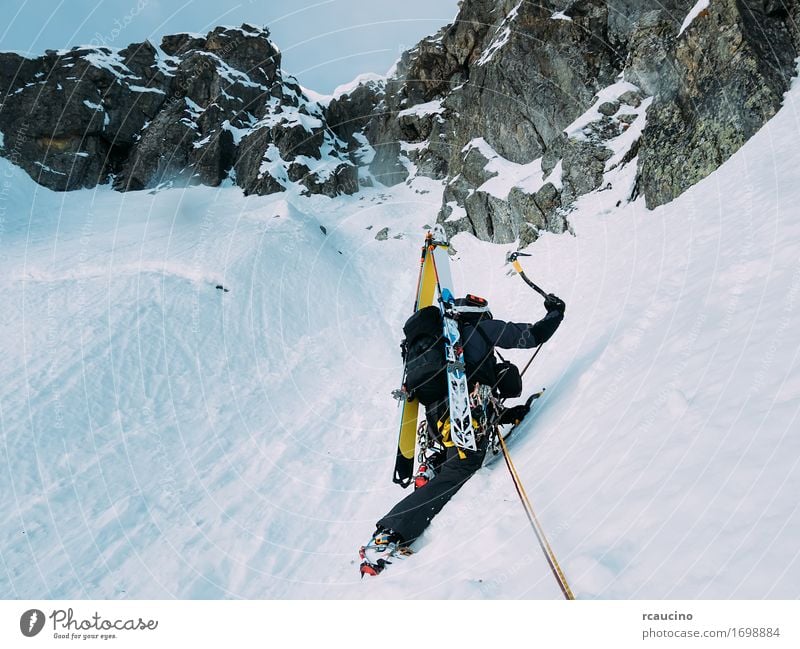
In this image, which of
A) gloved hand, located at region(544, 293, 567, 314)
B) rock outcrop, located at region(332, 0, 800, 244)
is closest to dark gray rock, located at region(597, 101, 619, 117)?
rock outcrop, located at region(332, 0, 800, 244)

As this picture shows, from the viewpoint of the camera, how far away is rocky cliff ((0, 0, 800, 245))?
452 inches

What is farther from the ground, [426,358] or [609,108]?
[609,108]

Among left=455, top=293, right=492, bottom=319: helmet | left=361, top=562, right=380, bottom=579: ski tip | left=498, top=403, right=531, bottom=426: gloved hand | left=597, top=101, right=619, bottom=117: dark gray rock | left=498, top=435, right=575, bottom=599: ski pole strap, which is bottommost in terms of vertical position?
left=361, top=562, right=380, bottom=579: ski tip

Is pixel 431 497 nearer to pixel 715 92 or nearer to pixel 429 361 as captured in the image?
pixel 429 361

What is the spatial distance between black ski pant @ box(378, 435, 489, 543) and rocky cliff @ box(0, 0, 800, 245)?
988 centimetres

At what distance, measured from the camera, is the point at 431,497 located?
4277mm

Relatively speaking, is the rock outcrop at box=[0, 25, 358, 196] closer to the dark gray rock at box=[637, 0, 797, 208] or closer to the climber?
the dark gray rock at box=[637, 0, 797, 208]

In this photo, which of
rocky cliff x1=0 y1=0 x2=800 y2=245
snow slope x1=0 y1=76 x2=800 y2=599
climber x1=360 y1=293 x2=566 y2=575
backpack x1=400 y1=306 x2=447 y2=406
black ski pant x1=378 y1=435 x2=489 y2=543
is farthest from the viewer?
rocky cliff x1=0 y1=0 x2=800 y2=245

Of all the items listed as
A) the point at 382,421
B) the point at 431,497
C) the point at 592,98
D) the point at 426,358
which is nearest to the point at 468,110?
the point at 592,98

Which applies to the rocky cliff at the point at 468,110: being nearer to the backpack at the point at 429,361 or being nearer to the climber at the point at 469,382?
the climber at the point at 469,382

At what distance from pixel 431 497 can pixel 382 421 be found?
234 inches

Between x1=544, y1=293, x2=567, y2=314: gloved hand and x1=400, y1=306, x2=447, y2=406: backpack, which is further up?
x1=544, y1=293, x2=567, y2=314: gloved hand
